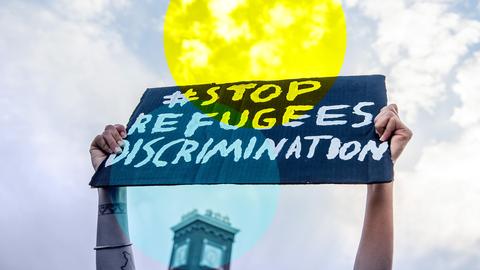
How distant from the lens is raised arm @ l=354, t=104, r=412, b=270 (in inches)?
145

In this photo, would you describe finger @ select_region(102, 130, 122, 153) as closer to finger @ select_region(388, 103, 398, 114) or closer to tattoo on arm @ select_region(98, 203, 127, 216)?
tattoo on arm @ select_region(98, 203, 127, 216)

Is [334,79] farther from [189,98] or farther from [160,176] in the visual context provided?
[160,176]

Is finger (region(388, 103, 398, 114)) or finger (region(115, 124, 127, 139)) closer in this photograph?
finger (region(388, 103, 398, 114))

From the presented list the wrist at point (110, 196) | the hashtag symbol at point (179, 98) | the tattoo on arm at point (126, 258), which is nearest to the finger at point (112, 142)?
the wrist at point (110, 196)

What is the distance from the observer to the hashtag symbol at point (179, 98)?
5.27 metres

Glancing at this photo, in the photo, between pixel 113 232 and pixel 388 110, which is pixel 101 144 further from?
pixel 388 110

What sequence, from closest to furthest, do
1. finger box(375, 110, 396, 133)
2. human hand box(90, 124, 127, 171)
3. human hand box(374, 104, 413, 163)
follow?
human hand box(374, 104, 413, 163)
finger box(375, 110, 396, 133)
human hand box(90, 124, 127, 171)

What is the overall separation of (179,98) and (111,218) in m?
1.47

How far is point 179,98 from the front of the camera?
5332mm

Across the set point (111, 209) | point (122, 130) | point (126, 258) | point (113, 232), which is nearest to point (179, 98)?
point (122, 130)

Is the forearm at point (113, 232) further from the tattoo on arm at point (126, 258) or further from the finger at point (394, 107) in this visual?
the finger at point (394, 107)

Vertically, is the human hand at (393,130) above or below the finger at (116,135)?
below

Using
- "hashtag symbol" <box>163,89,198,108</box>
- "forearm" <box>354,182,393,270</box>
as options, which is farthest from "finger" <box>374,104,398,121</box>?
"hashtag symbol" <box>163,89,198,108</box>

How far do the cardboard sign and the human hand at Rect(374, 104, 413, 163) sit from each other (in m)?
0.07
